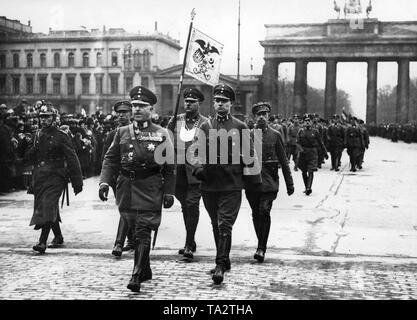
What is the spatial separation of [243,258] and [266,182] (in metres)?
0.98

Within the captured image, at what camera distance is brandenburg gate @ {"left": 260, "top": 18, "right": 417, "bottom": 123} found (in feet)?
239

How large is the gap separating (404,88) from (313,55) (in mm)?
10069

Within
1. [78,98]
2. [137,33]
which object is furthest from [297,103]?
[78,98]

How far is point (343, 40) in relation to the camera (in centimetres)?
7338

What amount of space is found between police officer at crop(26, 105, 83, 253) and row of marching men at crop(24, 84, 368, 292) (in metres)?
0.01

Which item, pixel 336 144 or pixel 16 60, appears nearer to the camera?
pixel 336 144

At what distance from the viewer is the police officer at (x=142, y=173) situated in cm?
709

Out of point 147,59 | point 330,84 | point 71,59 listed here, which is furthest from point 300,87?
point 71,59

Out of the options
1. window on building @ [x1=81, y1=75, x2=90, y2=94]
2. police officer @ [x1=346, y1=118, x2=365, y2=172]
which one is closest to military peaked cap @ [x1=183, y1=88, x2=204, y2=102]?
police officer @ [x1=346, y1=118, x2=365, y2=172]

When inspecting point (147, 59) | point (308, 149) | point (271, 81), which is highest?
point (147, 59)

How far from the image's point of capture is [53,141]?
896cm

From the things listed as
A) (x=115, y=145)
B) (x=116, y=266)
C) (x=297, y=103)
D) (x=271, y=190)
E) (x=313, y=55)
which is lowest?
(x=116, y=266)

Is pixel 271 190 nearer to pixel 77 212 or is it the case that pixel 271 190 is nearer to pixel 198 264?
pixel 198 264

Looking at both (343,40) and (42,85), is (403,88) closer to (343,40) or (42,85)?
(343,40)
